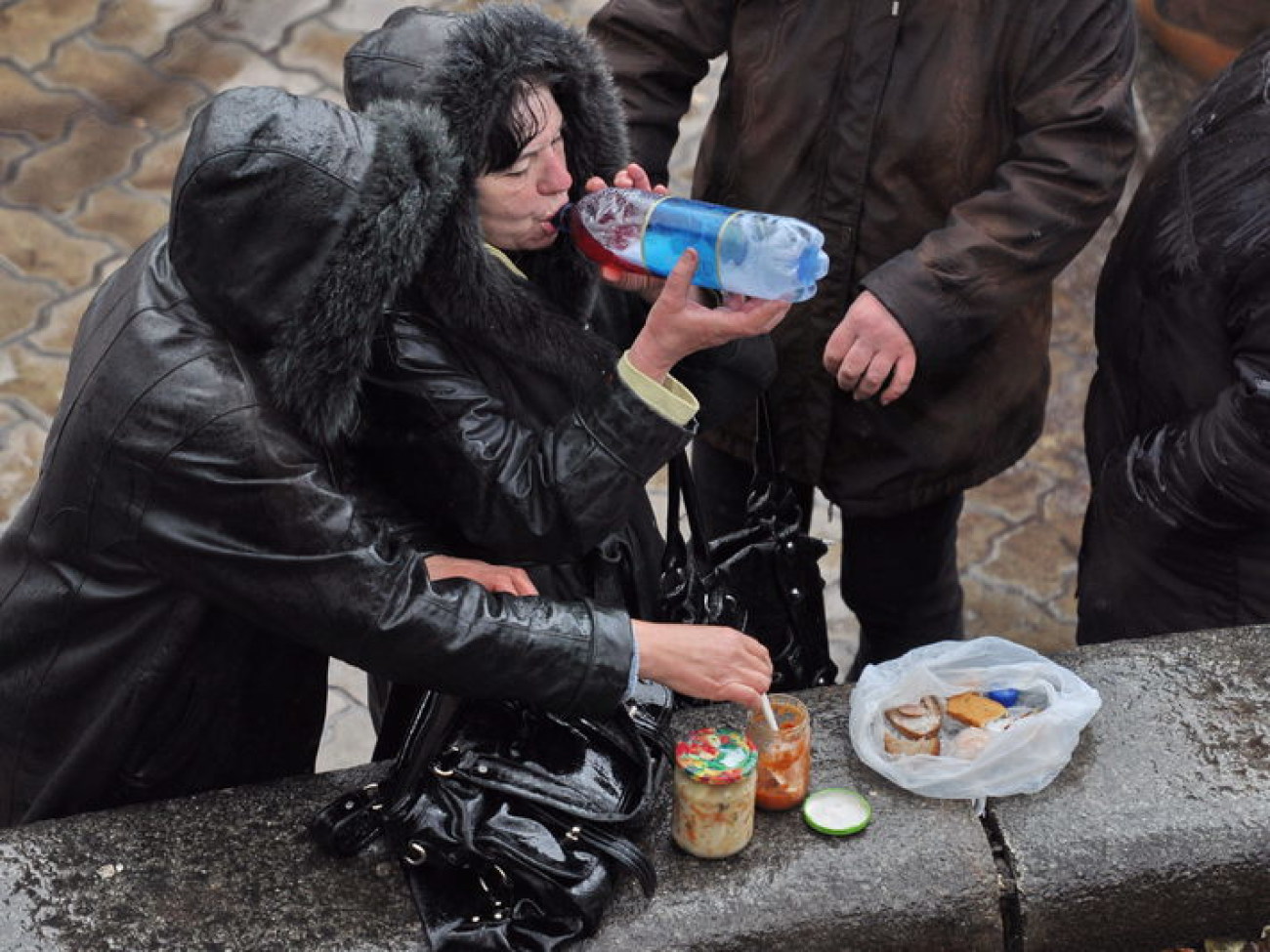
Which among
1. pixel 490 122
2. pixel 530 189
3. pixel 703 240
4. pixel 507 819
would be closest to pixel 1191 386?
pixel 703 240

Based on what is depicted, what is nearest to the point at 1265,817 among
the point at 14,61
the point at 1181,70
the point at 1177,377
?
the point at 1177,377

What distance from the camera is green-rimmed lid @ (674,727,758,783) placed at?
254 centimetres

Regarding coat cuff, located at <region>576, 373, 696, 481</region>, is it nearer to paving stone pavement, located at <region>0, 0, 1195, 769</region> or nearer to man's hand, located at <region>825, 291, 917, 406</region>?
man's hand, located at <region>825, 291, 917, 406</region>

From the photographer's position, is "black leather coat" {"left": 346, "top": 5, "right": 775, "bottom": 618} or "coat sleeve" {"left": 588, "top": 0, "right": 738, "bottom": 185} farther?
"coat sleeve" {"left": 588, "top": 0, "right": 738, "bottom": 185}

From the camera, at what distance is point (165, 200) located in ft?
19.8

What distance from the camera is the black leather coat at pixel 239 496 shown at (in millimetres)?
2197

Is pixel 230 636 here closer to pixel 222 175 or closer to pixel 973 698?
pixel 222 175

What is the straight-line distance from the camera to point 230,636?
2.54 m

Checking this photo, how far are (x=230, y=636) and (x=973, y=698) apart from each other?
1.27m

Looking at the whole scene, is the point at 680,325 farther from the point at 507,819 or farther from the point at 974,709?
the point at 974,709

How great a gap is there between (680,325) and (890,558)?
4.61 ft

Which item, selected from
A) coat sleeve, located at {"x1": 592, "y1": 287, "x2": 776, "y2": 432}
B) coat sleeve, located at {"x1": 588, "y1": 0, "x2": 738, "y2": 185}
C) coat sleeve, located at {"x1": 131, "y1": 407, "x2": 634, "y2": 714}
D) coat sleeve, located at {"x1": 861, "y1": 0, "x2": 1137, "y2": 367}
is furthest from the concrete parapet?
coat sleeve, located at {"x1": 588, "y1": 0, "x2": 738, "y2": 185}

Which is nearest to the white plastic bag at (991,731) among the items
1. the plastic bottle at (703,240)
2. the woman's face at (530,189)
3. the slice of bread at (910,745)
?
the slice of bread at (910,745)

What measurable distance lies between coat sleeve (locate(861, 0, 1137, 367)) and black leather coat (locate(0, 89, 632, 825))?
0.91 metres
